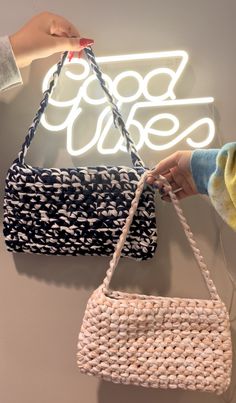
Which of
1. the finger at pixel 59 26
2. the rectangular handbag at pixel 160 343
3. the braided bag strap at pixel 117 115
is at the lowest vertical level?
the rectangular handbag at pixel 160 343

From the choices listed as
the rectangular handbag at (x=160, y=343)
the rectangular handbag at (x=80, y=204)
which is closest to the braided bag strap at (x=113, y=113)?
the rectangular handbag at (x=80, y=204)

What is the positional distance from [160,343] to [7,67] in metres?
0.52

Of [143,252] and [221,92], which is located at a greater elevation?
[221,92]

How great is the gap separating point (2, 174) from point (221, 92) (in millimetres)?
438

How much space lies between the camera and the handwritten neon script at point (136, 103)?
83 cm

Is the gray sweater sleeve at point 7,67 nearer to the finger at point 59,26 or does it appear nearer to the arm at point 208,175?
the finger at point 59,26

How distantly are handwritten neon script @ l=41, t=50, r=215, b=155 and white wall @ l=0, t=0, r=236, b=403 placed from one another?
0.02 meters

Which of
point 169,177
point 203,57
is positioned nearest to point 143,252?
point 169,177

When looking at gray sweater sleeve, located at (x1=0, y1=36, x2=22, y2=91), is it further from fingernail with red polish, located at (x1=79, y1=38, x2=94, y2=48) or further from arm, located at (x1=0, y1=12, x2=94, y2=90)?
fingernail with red polish, located at (x1=79, y1=38, x2=94, y2=48)

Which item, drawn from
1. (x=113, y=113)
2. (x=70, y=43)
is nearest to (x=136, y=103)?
(x=113, y=113)

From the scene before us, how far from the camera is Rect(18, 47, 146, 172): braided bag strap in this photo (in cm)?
80

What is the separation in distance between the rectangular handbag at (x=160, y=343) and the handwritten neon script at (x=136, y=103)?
28cm

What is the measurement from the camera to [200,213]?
859 millimetres

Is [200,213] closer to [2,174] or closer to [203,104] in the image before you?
[203,104]
